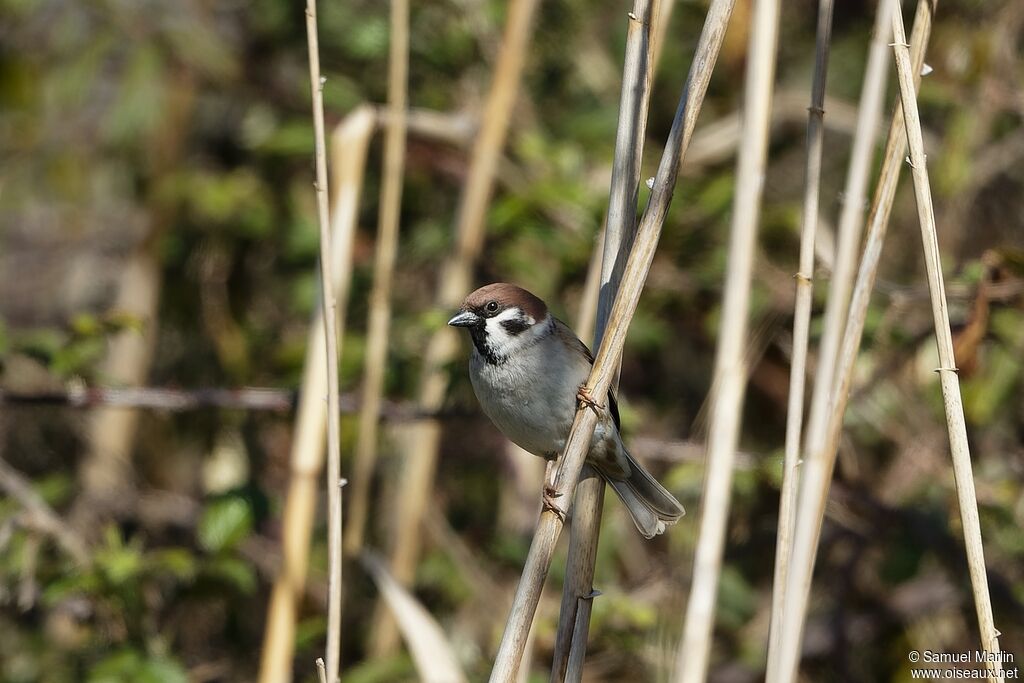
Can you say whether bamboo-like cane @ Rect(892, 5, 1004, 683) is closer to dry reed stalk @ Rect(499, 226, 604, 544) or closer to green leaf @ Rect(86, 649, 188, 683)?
green leaf @ Rect(86, 649, 188, 683)

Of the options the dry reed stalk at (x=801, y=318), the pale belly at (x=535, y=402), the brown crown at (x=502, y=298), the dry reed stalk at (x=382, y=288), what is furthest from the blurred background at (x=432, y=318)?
the dry reed stalk at (x=801, y=318)

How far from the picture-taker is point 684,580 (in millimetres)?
2131

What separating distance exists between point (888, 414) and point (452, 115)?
6.86 feet

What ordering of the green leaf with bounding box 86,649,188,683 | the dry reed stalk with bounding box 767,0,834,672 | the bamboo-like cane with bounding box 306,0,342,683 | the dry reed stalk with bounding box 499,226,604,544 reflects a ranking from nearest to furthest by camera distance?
the dry reed stalk with bounding box 767,0,834,672
the bamboo-like cane with bounding box 306,0,342,683
the green leaf with bounding box 86,649,188,683
the dry reed stalk with bounding box 499,226,604,544

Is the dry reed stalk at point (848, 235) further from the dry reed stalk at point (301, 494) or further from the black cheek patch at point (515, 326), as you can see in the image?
the dry reed stalk at point (301, 494)

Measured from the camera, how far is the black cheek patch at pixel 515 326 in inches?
101

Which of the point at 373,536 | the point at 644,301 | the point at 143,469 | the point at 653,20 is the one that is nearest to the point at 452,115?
the point at 644,301

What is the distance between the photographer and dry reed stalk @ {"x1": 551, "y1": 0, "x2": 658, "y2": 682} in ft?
5.96

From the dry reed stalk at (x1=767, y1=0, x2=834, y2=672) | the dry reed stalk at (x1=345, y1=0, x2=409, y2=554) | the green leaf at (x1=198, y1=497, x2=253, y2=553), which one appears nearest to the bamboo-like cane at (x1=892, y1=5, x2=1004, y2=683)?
the dry reed stalk at (x1=767, y1=0, x2=834, y2=672)

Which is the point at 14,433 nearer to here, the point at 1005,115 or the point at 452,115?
the point at 452,115

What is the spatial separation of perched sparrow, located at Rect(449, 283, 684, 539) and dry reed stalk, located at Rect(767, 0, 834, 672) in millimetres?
575

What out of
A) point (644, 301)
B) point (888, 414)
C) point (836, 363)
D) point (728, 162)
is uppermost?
point (728, 162)

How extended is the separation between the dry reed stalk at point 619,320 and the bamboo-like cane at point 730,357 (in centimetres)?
11

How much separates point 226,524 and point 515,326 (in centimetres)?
104
